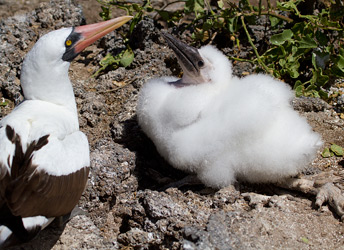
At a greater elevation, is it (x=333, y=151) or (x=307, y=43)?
(x=307, y=43)

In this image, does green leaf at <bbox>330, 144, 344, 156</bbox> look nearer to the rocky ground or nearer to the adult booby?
the rocky ground

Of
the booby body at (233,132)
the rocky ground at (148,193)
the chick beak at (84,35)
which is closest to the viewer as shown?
the rocky ground at (148,193)

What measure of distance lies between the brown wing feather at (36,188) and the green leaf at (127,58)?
1.84 metres

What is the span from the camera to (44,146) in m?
2.98

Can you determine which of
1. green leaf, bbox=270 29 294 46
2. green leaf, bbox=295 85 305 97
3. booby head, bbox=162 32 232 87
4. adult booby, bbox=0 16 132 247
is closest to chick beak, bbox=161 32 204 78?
booby head, bbox=162 32 232 87

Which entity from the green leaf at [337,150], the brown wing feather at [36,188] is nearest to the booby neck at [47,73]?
the brown wing feather at [36,188]

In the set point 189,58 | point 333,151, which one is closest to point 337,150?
point 333,151

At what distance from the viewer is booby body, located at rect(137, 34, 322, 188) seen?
3.38m

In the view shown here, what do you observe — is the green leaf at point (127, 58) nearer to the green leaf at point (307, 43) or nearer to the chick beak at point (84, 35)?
the chick beak at point (84, 35)

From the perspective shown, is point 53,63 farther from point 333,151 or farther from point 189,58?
point 333,151

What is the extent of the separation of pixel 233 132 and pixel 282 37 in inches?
55.7

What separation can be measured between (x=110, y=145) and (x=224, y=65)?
1.14 m

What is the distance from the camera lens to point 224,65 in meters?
3.88

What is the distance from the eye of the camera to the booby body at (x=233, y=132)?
3375mm
